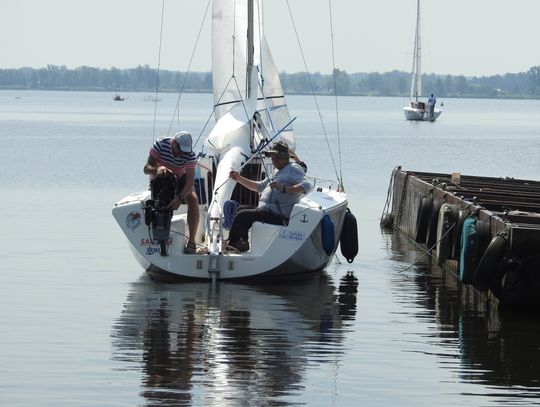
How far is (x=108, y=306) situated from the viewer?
16359 millimetres

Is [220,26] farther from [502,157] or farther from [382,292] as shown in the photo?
[502,157]

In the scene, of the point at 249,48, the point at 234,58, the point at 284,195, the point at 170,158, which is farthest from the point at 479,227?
the point at 234,58

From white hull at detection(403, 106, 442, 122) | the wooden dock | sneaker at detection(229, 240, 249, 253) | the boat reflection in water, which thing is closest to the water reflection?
the wooden dock

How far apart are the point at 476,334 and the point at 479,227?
2192 mm

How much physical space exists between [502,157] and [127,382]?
51.5m

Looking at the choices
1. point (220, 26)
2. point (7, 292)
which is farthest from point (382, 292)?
point (220, 26)

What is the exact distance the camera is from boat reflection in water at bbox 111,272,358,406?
39.2ft

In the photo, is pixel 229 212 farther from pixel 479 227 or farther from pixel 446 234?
Result: pixel 479 227

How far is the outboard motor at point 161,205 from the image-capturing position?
1695cm

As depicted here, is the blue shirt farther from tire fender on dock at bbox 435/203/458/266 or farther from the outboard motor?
tire fender on dock at bbox 435/203/458/266

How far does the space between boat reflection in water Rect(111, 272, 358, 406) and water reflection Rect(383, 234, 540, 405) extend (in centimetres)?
90

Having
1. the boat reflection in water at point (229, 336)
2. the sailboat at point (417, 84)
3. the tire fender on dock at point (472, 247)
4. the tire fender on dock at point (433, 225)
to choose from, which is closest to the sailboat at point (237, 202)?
the boat reflection in water at point (229, 336)

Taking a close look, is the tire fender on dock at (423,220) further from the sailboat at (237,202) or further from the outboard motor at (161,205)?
the outboard motor at (161,205)

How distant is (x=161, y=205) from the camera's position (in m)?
17.0
